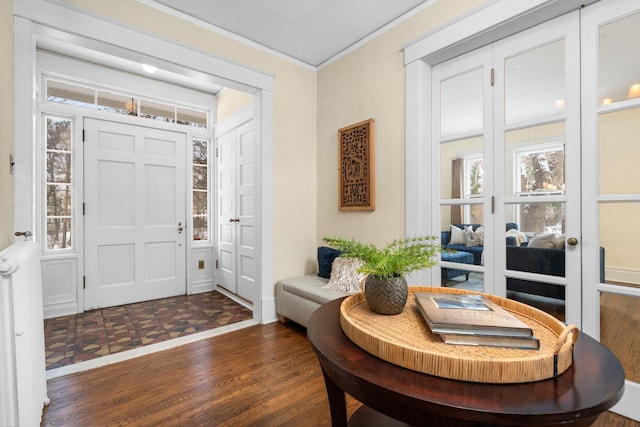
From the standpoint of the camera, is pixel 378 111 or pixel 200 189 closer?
pixel 378 111

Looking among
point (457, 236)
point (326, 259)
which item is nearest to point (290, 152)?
point (326, 259)

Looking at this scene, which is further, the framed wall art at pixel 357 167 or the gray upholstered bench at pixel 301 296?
the framed wall art at pixel 357 167

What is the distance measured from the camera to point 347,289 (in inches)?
98.8

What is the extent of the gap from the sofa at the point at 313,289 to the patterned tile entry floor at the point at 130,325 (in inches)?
21.1

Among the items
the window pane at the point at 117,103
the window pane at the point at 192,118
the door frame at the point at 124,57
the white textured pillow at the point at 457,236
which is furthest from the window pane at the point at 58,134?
the white textured pillow at the point at 457,236

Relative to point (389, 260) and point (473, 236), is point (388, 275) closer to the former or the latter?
point (389, 260)

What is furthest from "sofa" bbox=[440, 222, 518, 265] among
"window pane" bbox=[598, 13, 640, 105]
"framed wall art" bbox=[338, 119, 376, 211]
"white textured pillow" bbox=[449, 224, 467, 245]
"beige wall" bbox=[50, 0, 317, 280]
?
"beige wall" bbox=[50, 0, 317, 280]

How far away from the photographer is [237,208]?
12.3 ft

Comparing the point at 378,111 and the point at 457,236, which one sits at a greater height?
the point at 378,111

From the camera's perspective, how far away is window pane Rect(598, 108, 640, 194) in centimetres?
159

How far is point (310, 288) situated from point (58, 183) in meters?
2.96

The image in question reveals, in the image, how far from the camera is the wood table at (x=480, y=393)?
59 centimetres

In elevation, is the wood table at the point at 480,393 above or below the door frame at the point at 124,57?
below

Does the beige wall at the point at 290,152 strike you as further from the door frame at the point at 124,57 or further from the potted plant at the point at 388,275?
the potted plant at the point at 388,275
